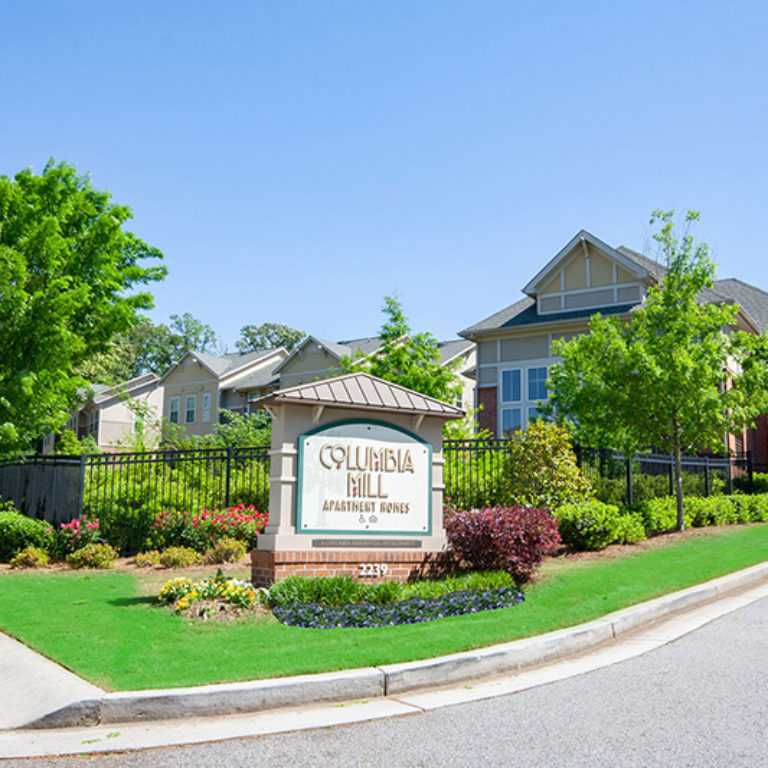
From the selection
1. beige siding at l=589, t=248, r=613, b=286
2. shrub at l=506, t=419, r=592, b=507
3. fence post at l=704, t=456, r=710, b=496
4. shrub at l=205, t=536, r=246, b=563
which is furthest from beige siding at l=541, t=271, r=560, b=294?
shrub at l=205, t=536, r=246, b=563

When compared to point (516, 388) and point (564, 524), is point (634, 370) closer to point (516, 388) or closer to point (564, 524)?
point (564, 524)

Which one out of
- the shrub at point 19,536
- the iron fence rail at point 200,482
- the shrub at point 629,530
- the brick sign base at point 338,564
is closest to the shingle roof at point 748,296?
the iron fence rail at point 200,482

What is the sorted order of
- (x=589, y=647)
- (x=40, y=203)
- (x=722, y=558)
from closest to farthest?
(x=589, y=647), (x=722, y=558), (x=40, y=203)

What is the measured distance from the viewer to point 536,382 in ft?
96.3

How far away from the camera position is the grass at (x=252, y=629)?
6312mm

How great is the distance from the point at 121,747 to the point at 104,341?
17.8m

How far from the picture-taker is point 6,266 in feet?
52.2

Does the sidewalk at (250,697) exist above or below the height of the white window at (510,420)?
below

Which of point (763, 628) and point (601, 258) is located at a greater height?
point (601, 258)

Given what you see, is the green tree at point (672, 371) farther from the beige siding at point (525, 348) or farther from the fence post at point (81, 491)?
the beige siding at point (525, 348)

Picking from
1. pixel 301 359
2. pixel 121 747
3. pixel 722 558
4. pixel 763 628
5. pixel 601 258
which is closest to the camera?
pixel 121 747

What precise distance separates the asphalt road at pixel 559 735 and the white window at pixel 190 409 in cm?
4324

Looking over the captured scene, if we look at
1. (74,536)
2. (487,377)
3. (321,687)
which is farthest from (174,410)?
(321,687)

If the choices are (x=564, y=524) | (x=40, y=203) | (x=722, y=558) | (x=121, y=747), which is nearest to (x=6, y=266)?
(x=40, y=203)
